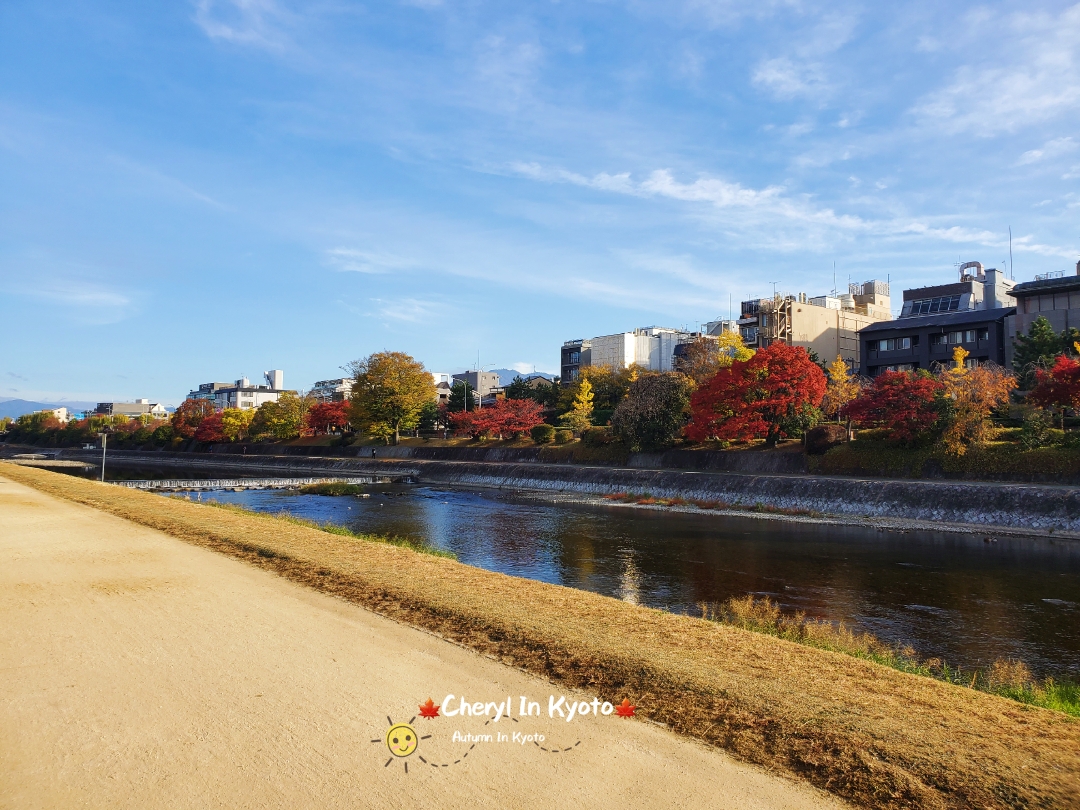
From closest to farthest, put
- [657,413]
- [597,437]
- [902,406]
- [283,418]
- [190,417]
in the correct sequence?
[902,406] < [657,413] < [597,437] < [283,418] < [190,417]

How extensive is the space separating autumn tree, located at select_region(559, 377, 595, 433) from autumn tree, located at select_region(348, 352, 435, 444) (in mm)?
17053

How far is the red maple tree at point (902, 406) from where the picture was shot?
37.0 m

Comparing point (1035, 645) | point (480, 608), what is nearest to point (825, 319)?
point (1035, 645)

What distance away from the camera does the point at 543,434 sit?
6375 cm

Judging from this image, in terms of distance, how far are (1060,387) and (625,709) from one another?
38456 millimetres

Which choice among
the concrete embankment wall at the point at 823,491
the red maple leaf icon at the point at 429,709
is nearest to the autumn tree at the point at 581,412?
the concrete embankment wall at the point at 823,491

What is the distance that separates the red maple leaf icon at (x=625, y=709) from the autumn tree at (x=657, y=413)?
151 feet

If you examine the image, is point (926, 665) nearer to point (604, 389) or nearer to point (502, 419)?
point (502, 419)

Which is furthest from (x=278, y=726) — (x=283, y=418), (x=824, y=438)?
(x=283, y=418)

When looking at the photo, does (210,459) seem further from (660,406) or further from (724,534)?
(724,534)

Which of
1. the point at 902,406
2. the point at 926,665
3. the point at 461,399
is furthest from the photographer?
the point at 461,399

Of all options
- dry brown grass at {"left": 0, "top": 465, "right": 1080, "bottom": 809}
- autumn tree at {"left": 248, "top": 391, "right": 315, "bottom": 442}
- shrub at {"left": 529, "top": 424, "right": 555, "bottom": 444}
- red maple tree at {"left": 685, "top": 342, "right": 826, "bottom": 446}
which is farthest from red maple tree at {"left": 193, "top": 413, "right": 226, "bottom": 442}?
dry brown grass at {"left": 0, "top": 465, "right": 1080, "bottom": 809}

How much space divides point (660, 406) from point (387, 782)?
159ft

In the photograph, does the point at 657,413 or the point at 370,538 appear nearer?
the point at 370,538
